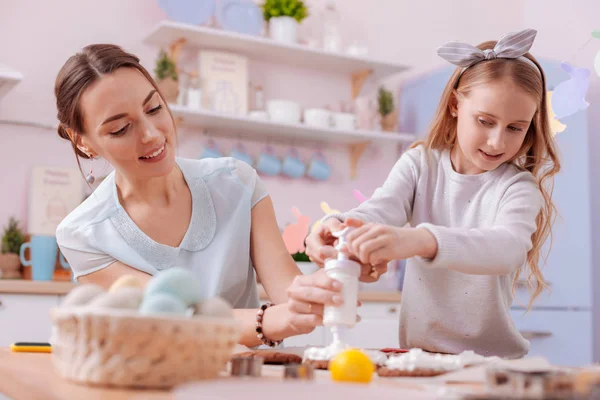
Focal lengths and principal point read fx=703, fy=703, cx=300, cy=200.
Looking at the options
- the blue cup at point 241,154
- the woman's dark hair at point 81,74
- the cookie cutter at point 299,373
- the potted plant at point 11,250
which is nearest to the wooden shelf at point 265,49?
the blue cup at point 241,154

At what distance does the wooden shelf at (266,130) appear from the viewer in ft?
10.4


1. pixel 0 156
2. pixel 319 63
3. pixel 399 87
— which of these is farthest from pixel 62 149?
pixel 399 87

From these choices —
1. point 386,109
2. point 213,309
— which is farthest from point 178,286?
point 386,109

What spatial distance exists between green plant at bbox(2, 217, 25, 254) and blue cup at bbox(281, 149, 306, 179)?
49.3 inches

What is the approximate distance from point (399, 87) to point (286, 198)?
0.97m

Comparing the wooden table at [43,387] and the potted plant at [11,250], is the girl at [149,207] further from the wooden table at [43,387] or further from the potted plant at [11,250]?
the potted plant at [11,250]

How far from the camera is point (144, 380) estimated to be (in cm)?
69

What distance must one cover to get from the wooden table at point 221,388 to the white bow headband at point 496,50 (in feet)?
2.87

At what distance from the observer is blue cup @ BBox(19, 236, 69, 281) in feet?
8.97

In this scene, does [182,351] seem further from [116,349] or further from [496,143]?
[496,143]

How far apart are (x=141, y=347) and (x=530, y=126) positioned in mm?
1129

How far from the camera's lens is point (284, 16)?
342 cm

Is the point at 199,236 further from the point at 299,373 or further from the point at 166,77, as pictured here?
the point at 166,77

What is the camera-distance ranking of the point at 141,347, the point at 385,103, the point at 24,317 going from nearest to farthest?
the point at 141,347 → the point at 24,317 → the point at 385,103
